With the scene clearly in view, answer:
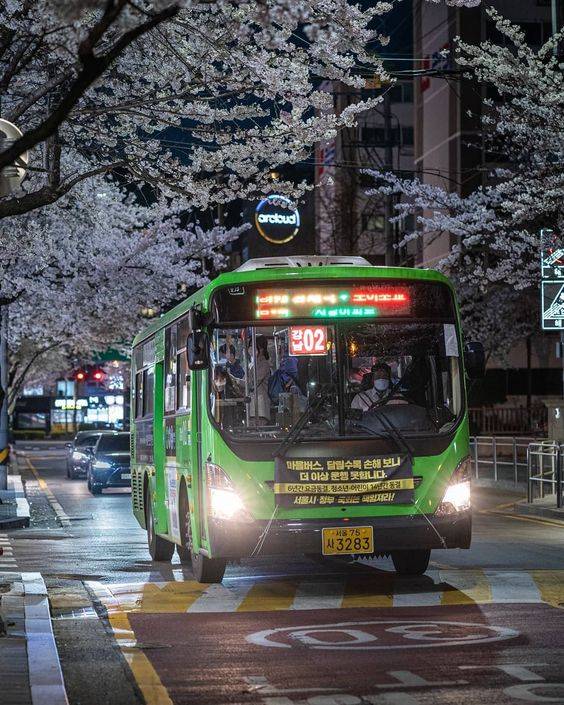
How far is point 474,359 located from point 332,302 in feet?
5.05

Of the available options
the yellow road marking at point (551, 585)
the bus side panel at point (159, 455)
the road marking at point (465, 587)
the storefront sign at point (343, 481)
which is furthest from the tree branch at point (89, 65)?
the bus side panel at point (159, 455)

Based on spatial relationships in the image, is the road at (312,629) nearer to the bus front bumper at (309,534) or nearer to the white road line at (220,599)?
the white road line at (220,599)

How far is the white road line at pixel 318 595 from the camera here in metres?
12.9

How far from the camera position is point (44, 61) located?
19.2 meters

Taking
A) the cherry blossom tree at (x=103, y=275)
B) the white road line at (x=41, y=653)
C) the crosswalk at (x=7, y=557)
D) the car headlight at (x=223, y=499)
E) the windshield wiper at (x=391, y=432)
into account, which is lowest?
the crosswalk at (x=7, y=557)

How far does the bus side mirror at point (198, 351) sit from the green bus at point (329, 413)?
0.01m

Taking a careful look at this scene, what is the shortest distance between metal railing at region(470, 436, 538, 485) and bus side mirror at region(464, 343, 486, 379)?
16924mm

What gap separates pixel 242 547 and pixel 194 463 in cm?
159

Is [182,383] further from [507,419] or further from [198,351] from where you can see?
[507,419]

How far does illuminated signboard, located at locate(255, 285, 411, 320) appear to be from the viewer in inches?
551

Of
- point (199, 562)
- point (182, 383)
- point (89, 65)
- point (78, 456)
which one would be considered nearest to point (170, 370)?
point (182, 383)

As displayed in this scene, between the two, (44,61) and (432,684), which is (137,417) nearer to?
(44,61)

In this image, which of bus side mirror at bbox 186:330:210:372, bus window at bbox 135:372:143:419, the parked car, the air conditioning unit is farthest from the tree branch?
the parked car

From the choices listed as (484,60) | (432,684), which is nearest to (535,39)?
(484,60)
